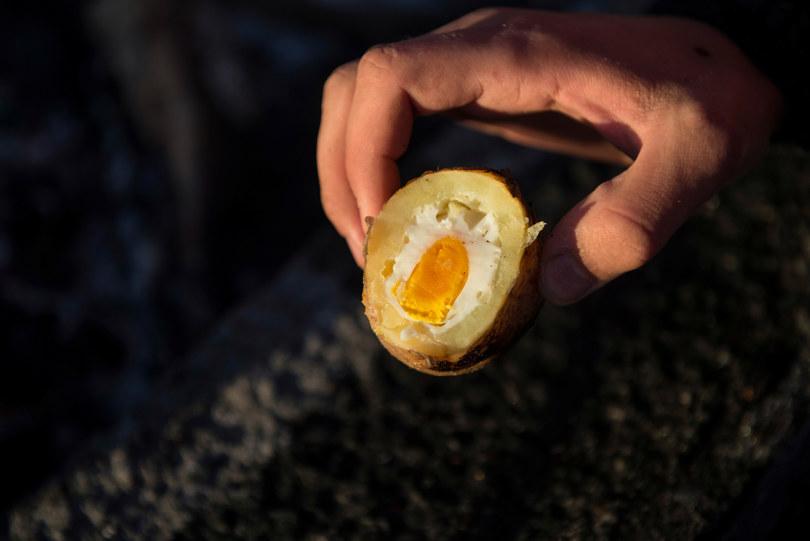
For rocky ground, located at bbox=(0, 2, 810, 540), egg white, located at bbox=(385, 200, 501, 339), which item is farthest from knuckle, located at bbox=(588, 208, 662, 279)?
rocky ground, located at bbox=(0, 2, 810, 540)

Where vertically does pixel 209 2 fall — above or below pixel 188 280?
above

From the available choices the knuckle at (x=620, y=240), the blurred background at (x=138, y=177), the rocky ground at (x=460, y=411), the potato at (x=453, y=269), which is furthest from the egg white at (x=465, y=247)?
the blurred background at (x=138, y=177)

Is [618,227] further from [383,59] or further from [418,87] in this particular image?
[383,59]

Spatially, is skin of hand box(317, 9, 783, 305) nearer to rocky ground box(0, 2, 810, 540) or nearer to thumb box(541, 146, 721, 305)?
thumb box(541, 146, 721, 305)

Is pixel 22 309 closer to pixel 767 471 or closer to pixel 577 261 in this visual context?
pixel 577 261

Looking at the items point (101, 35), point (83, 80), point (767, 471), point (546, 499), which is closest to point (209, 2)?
point (101, 35)

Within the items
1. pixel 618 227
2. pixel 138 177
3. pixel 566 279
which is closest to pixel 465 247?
pixel 566 279
